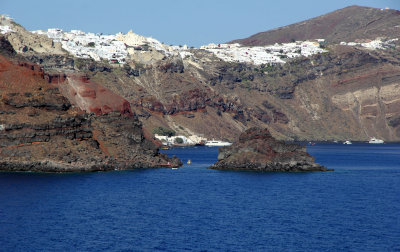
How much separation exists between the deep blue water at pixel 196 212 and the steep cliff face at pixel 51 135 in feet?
11.1

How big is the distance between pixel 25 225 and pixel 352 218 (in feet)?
101

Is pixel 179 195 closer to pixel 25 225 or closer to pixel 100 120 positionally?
pixel 25 225

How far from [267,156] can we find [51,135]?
34.1m

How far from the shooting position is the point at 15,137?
Result: 104 m

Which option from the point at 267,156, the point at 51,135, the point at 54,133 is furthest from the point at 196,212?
→ the point at 267,156

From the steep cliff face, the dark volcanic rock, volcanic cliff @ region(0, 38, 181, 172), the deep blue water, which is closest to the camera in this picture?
the deep blue water

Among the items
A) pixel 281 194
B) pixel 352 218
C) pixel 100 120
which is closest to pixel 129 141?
pixel 100 120

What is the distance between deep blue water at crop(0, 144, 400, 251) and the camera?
188ft

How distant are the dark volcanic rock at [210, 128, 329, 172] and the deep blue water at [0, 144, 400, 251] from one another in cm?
538

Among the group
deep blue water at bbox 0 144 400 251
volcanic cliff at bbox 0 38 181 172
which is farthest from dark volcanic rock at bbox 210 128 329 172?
volcanic cliff at bbox 0 38 181 172

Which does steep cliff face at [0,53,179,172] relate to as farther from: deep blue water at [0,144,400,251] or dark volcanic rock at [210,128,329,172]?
dark volcanic rock at [210,128,329,172]

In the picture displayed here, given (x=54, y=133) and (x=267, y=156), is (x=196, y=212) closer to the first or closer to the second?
(x=54, y=133)

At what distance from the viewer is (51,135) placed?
106 m

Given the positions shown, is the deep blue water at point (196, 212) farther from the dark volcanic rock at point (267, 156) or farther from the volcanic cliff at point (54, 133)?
the dark volcanic rock at point (267, 156)
